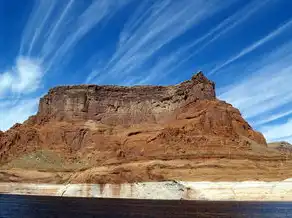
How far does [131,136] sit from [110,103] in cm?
2665

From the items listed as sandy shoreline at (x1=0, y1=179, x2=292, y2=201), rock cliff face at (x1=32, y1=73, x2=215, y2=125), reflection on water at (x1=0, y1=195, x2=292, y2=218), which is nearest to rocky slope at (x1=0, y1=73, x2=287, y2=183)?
rock cliff face at (x1=32, y1=73, x2=215, y2=125)

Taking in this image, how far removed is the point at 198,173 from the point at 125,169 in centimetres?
1995

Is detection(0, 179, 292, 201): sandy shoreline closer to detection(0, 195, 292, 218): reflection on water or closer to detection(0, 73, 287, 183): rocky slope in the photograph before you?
detection(0, 73, 287, 183): rocky slope

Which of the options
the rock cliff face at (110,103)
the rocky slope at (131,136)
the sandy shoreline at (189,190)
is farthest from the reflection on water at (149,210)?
the rock cliff face at (110,103)

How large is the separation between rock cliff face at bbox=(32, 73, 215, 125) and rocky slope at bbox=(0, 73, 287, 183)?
0.37 m

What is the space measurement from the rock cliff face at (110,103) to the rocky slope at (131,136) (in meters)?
0.37

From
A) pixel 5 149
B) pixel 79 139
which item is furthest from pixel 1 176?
pixel 79 139

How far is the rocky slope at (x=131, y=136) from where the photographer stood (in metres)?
103

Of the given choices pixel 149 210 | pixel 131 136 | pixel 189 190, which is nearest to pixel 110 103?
pixel 131 136

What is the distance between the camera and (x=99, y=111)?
162 meters

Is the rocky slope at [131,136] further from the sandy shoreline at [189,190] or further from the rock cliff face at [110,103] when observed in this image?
the sandy shoreline at [189,190]

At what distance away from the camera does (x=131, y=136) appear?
140 metres

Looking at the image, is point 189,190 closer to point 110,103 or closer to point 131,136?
point 131,136

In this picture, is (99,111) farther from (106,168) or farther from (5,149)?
(106,168)
